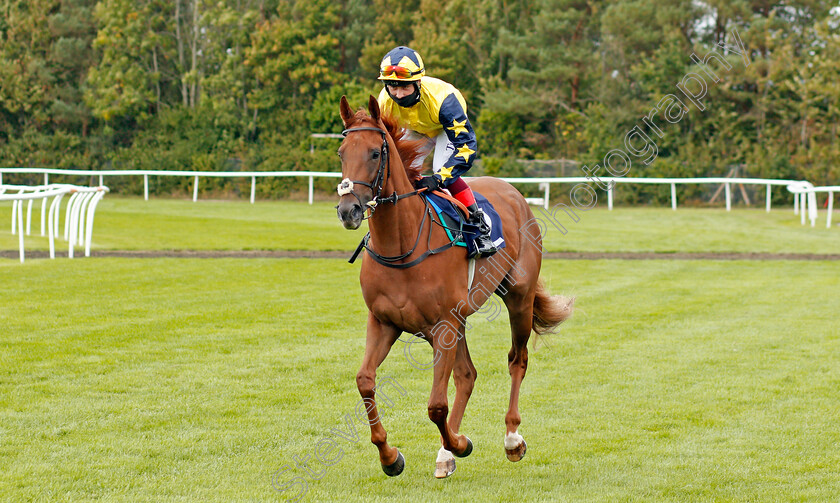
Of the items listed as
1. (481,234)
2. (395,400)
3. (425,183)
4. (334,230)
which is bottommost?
(395,400)

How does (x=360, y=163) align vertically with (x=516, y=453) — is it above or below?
above

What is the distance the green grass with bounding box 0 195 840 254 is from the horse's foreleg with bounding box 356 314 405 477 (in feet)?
34.7

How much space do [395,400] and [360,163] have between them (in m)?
2.24

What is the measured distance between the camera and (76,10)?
34000 millimetres

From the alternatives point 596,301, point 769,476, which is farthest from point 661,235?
point 769,476

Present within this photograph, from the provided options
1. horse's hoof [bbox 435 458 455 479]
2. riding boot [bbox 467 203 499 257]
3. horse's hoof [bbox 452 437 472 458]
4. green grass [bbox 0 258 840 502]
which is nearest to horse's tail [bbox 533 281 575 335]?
green grass [bbox 0 258 840 502]

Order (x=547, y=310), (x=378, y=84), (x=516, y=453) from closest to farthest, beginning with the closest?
(x=516, y=453), (x=547, y=310), (x=378, y=84)

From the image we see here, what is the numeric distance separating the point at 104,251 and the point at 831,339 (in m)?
10.6

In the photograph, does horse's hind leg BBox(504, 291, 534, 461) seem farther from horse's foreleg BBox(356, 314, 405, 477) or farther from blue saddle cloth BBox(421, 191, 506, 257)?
horse's foreleg BBox(356, 314, 405, 477)

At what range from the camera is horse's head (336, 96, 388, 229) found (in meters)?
3.69

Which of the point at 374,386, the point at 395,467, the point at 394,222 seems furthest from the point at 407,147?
the point at 395,467

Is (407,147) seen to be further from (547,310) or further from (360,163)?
(547,310)

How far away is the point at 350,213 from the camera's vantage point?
3.64m

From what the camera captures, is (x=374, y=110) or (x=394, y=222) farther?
(x=394, y=222)
